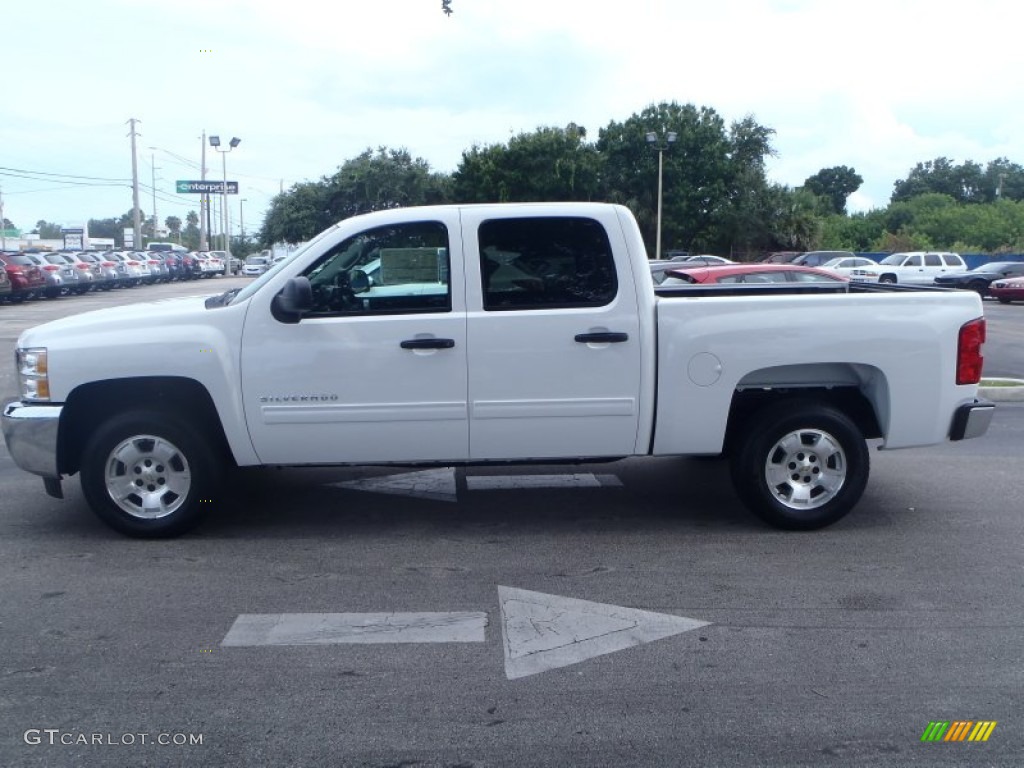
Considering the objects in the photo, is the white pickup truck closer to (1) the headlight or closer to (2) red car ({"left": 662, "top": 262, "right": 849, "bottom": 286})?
(1) the headlight

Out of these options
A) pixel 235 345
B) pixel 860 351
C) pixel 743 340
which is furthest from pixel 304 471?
pixel 860 351

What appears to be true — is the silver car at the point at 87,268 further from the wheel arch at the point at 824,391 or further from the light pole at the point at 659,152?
the wheel arch at the point at 824,391

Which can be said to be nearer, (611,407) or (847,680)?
(847,680)

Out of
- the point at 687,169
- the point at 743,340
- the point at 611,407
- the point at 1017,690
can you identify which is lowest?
the point at 1017,690

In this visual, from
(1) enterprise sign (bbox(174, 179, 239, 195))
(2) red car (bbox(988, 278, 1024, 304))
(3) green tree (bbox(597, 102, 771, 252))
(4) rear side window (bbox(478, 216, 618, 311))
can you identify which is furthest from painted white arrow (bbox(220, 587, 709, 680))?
(1) enterprise sign (bbox(174, 179, 239, 195))

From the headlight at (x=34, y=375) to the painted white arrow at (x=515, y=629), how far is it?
2.16 m

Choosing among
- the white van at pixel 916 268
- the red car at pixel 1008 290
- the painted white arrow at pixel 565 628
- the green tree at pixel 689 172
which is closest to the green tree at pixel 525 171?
the green tree at pixel 689 172

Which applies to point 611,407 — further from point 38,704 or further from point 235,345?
point 38,704

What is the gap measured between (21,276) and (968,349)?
109 ft

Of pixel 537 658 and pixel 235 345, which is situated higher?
pixel 235 345

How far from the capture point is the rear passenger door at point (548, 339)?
255 inches

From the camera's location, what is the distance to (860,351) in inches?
260

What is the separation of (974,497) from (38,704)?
21.0 ft

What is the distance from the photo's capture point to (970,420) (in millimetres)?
6730
